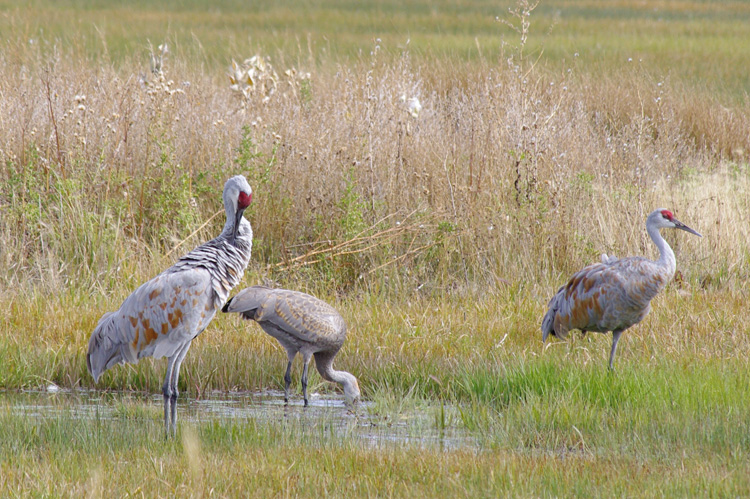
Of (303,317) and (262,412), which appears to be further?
(303,317)

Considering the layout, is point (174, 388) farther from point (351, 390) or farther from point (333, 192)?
point (333, 192)

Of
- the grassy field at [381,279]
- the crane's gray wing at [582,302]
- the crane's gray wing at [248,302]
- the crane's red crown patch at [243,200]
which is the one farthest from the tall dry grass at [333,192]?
the crane's red crown patch at [243,200]

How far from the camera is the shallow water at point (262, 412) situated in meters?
5.29

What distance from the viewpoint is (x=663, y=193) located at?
10250mm

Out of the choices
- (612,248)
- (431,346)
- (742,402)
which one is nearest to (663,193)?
(612,248)

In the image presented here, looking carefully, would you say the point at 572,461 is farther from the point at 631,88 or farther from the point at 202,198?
the point at 631,88

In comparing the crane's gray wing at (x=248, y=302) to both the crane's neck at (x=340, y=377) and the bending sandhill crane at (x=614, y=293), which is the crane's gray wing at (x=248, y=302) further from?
the bending sandhill crane at (x=614, y=293)

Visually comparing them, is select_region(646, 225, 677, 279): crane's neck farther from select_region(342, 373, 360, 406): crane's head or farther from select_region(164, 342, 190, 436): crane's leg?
select_region(164, 342, 190, 436): crane's leg

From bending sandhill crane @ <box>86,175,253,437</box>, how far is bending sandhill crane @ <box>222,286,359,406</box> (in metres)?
0.57

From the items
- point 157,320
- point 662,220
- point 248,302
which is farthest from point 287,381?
point 662,220

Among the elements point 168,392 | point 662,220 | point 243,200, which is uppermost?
point 243,200

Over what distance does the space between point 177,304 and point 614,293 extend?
301cm

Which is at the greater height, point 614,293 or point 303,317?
point 614,293

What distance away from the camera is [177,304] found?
5395 millimetres
